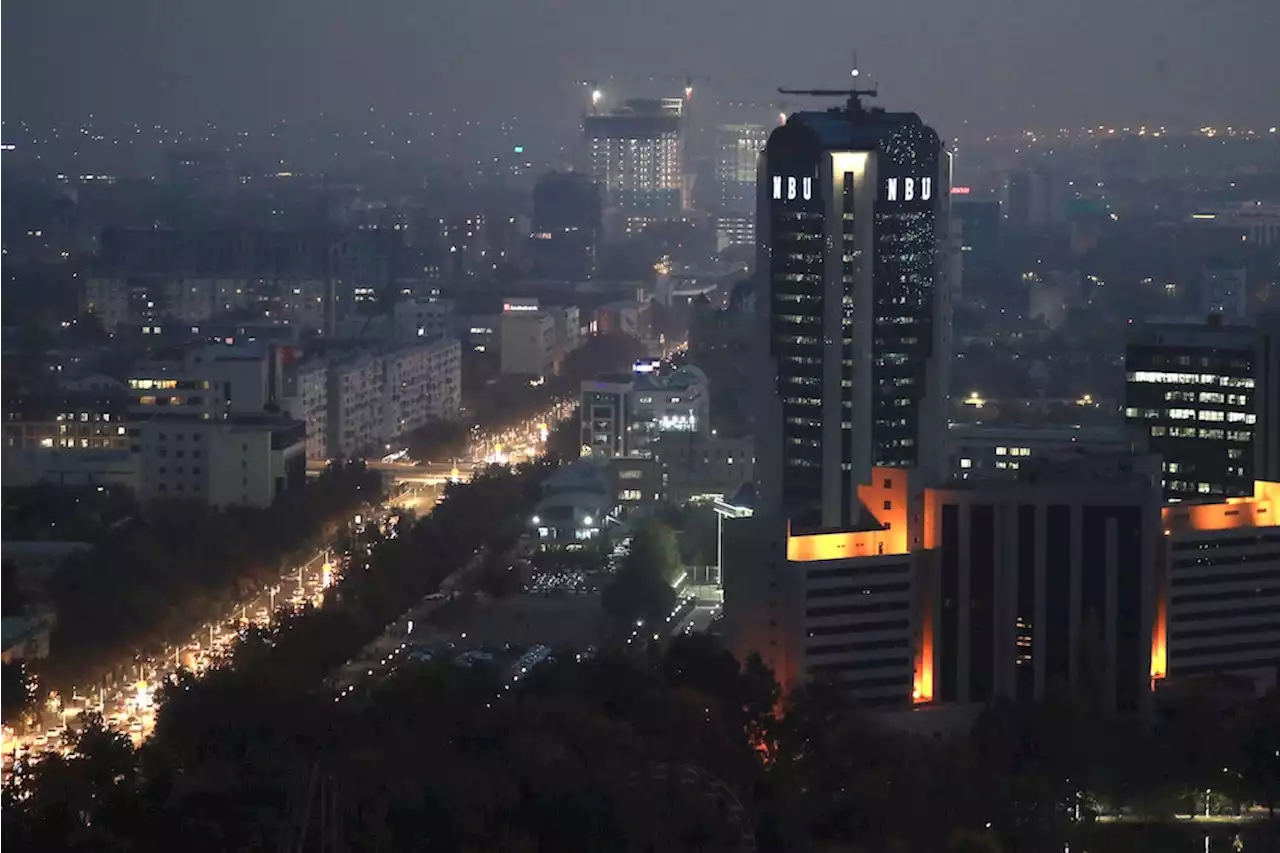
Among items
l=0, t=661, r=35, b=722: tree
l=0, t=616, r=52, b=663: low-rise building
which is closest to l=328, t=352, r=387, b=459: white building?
l=0, t=616, r=52, b=663: low-rise building

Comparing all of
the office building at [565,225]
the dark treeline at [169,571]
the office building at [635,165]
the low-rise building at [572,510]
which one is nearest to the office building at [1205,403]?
the low-rise building at [572,510]

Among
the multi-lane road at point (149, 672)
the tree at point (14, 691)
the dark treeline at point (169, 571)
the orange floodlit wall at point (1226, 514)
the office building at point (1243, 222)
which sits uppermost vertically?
Result: the office building at point (1243, 222)

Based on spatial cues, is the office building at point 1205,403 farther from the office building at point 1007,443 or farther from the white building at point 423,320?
the white building at point 423,320

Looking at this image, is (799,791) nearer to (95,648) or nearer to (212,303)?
(95,648)

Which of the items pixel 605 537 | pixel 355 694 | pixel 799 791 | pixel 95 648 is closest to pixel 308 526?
pixel 605 537

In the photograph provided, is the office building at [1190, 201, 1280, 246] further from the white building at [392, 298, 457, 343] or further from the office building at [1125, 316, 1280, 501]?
the office building at [1125, 316, 1280, 501]

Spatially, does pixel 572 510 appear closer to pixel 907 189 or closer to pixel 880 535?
pixel 907 189

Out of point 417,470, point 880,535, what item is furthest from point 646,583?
point 417,470
